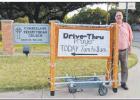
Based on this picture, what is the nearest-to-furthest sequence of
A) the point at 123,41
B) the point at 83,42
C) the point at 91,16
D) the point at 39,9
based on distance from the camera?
the point at 83,42 → the point at 123,41 → the point at 39,9 → the point at 91,16

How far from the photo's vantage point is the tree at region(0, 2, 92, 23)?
41.7 metres

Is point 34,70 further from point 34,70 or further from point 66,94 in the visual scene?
point 66,94

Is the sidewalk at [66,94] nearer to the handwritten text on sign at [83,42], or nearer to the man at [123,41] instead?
the man at [123,41]

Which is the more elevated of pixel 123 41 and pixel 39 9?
pixel 39 9

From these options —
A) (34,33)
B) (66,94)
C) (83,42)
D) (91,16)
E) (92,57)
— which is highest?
(91,16)

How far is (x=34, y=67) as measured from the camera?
11.4 meters

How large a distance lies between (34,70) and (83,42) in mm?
3255

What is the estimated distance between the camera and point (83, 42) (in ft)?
26.1

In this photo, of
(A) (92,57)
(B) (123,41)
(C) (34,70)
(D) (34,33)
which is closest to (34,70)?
(C) (34,70)

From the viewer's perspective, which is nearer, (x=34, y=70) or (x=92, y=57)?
(x=92, y=57)

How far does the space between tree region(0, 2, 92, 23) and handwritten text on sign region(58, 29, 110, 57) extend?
32791mm

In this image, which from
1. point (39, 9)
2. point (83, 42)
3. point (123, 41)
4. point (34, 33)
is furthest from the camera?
point (39, 9)

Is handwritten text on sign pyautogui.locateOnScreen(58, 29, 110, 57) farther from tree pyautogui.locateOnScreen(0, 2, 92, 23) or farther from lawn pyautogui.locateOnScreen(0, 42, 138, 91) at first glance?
tree pyautogui.locateOnScreen(0, 2, 92, 23)

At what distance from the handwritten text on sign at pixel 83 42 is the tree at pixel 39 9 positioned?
32.8 m
